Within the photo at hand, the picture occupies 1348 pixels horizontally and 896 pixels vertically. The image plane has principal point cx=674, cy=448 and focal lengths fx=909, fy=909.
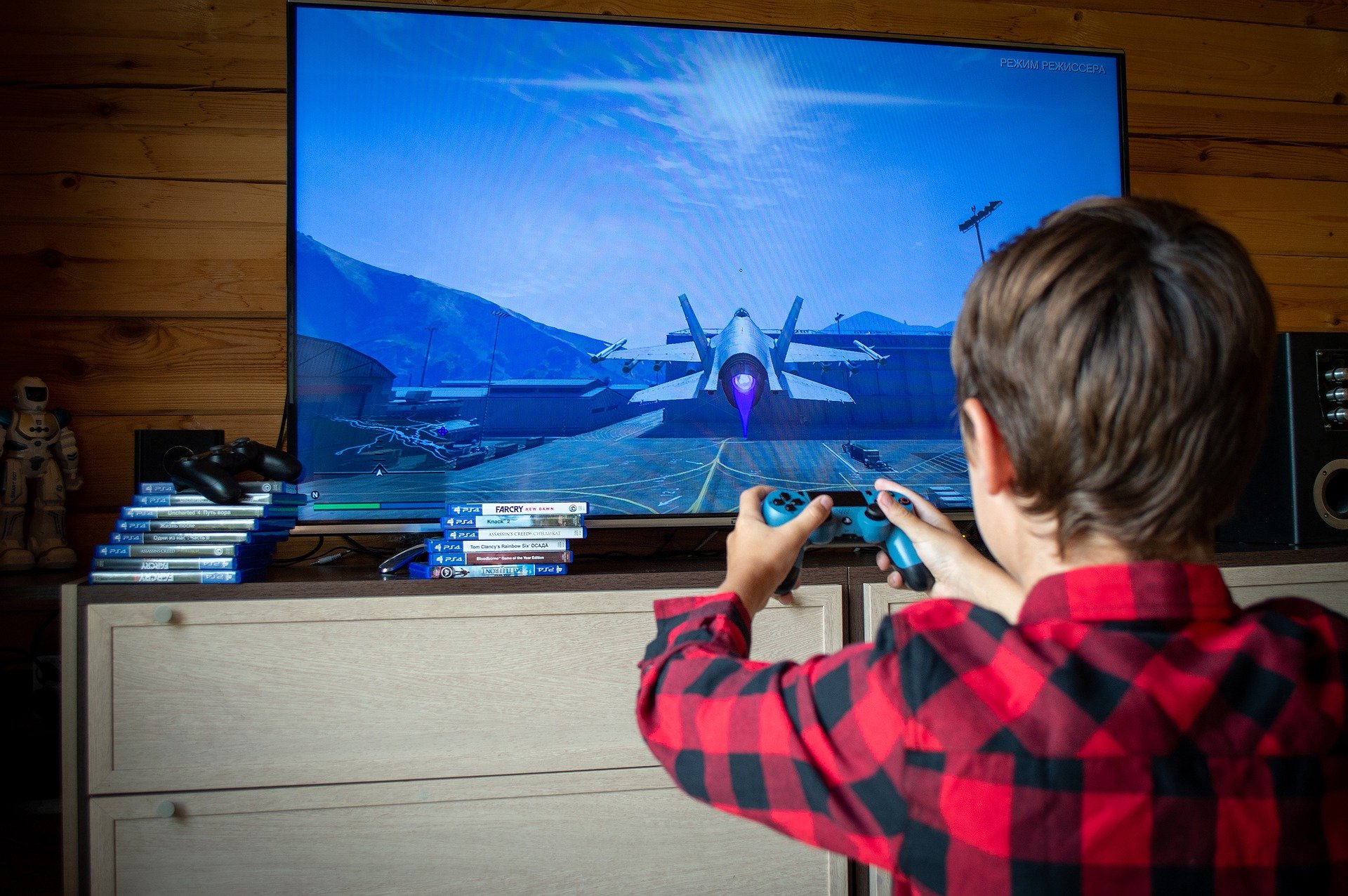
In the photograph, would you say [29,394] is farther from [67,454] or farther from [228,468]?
[228,468]

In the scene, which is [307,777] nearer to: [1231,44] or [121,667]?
[121,667]

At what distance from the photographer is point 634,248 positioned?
1.67 m

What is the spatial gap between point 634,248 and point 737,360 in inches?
11.0

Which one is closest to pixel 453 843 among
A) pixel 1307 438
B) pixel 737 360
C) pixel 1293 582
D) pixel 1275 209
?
pixel 737 360

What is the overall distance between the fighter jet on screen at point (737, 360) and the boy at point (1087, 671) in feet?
3.40

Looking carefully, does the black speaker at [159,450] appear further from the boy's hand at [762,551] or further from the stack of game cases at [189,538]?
the boy's hand at [762,551]

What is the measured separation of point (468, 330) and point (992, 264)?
1177mm

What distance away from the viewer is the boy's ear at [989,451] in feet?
2.04

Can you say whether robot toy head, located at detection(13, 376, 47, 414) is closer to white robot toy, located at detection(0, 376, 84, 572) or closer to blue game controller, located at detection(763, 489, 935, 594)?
white robot toy, located at detection(0, 376, 84, 572)

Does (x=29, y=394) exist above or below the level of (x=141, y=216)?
below

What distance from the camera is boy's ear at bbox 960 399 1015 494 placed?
62 centimetres

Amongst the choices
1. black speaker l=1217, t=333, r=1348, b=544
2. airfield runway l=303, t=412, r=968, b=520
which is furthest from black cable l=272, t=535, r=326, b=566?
black speaker l=1217, t=333, r=1348, b=544

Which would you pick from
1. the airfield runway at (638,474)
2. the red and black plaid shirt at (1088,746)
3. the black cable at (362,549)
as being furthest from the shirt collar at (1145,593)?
the black cable at (362,549)

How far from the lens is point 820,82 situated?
5.70 feet
